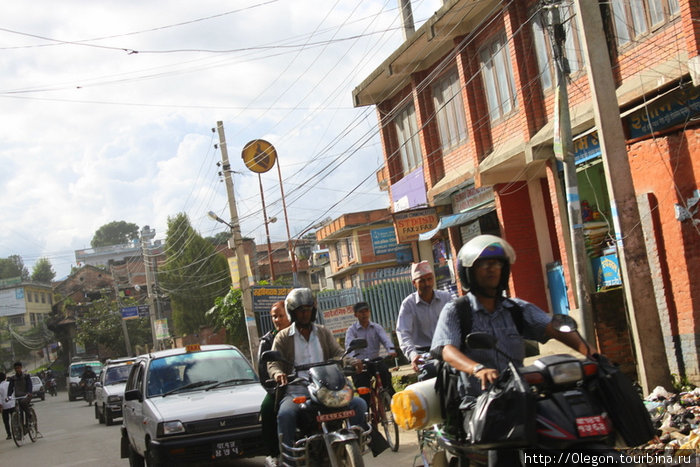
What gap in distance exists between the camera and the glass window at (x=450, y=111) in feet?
61.3

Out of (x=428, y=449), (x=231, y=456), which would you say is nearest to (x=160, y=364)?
(x=231, y=456)

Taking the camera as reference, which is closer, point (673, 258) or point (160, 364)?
point (160, 364)

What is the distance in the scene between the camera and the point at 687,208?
10.8 metres

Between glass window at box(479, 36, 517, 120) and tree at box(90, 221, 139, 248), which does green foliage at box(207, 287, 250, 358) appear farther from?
tree at box(90, 221, 139, 248)

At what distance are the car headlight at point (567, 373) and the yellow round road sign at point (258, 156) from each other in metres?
25.6

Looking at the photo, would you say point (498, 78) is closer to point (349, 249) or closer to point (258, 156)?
point (258, 156)

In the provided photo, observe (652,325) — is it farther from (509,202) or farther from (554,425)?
(509,202)

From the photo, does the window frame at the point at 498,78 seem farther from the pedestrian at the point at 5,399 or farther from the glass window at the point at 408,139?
the pedestrian at the point at 5,399

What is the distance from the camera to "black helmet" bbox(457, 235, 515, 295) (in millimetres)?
4270

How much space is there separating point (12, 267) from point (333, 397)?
128187 mm

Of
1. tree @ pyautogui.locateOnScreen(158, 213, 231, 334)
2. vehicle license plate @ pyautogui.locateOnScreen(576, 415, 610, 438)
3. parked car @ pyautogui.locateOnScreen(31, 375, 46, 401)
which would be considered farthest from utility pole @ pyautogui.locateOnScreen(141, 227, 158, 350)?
vehicle license plate @ pyautogui.locateOnScreen(576, 415, 610, 438)

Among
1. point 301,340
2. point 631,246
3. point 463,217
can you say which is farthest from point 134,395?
point 463,217

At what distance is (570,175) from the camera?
10688 mm

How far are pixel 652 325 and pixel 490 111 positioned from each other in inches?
343
